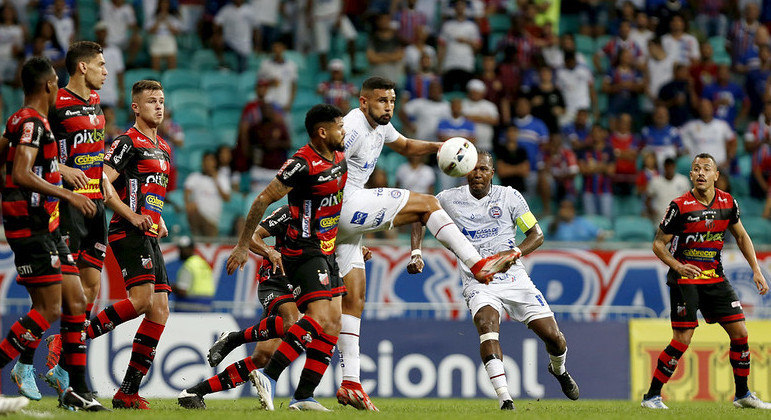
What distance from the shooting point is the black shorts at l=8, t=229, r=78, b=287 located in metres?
8.33

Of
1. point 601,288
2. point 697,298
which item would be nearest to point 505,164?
point 601,288

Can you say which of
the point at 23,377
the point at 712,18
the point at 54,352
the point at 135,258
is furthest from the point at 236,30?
the point at 23,377

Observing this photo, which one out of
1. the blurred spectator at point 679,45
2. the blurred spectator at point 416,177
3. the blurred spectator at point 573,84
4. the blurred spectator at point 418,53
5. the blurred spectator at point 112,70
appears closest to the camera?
the blurred spectator at point 416,177

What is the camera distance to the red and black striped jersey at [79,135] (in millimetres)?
9273

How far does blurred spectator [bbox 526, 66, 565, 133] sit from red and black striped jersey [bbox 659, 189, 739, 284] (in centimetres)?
770

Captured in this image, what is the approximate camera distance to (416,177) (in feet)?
58.1

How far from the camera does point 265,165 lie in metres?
18.4

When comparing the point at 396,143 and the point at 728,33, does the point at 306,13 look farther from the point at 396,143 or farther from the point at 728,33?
the point at 396,143

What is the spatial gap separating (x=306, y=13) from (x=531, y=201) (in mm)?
5994

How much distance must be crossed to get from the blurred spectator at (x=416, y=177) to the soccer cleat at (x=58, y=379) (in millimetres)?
8802

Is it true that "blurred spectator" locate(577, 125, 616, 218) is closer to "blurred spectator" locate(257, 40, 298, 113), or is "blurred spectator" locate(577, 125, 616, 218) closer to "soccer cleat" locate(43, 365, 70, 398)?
"blurred spectator" locate(257, 40, 298, 113)

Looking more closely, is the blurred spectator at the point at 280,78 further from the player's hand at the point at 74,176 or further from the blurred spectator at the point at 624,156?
the player's hand at the point at 74,176

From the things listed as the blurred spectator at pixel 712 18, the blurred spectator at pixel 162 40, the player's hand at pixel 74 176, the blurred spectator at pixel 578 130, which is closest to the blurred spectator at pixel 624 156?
the blurred spectator at pixel 578 130

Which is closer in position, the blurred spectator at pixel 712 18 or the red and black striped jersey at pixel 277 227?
the red and black striped jersey at pixel 277 227
